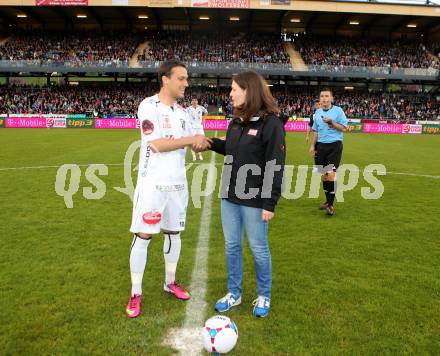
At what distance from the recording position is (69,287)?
173 inches

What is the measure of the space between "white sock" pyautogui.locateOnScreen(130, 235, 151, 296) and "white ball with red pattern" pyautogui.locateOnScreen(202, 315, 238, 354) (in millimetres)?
966

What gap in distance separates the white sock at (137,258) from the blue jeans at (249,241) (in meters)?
0.79

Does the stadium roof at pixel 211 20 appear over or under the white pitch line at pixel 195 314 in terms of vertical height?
over

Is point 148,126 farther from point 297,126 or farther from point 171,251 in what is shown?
point 297,126

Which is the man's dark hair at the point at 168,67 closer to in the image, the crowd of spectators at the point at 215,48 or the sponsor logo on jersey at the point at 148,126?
the sponsor logo on jersey at the point at 148,126

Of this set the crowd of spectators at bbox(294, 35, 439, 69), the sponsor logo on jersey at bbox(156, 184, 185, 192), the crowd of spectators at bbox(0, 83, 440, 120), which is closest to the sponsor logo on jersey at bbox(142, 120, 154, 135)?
the sponsor logo on jersey at bbox(156, 184, 185, 192)

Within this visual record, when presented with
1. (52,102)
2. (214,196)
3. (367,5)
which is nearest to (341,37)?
(367,5)

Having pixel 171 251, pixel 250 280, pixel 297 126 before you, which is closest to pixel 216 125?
pixel 297 126

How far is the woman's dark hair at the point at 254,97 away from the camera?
11.3ft

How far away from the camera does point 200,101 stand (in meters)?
42.8

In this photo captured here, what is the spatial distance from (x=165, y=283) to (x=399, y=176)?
9.71m

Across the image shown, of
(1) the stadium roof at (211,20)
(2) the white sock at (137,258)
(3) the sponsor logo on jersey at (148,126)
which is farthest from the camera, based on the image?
(1) the stadium roof at (211,20)

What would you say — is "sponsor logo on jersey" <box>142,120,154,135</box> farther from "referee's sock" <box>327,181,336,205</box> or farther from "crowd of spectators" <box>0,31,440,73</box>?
"crowd of spectators" <box>0,31,440,73</box>

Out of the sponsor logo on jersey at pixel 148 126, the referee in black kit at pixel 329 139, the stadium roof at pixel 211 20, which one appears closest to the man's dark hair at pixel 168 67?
the sponsor logo on jersey at pixel 148 126
